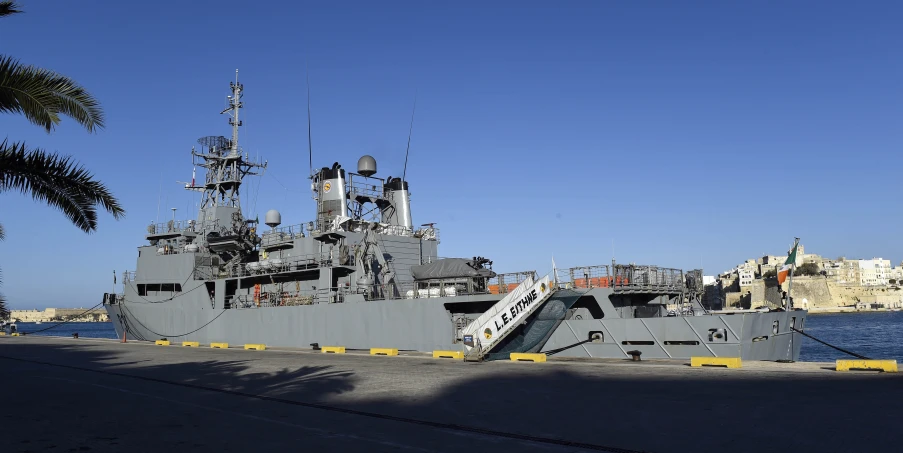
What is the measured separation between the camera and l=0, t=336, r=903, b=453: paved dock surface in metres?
7.27

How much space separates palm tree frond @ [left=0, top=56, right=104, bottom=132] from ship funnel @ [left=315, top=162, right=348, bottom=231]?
19.4 m

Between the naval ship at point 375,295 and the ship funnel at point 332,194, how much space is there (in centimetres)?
6

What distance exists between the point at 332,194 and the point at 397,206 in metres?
3.39

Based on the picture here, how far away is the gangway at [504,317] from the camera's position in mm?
18750

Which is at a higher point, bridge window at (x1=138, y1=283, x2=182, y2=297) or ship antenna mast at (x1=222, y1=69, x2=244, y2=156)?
ship antenna mast at (x1=222, y1=69, x2=244, y2=156)

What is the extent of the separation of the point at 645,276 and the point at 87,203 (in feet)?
53.2

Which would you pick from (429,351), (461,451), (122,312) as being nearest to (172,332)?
(122,312)

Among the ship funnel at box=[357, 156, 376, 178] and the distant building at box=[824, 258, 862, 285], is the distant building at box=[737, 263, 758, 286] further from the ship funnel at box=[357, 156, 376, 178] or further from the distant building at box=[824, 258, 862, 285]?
the ship funnel at box=[357, 156, 376, 178]

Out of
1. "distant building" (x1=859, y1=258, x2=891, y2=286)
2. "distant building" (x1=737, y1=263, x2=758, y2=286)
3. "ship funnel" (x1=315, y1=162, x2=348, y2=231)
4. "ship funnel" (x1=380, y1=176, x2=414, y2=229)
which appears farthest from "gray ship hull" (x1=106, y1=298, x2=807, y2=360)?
"distant building" (x1=859, y1=258, x2=891, y2=286)

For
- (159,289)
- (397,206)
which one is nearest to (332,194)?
(397,206)

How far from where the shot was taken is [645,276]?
2045 cm

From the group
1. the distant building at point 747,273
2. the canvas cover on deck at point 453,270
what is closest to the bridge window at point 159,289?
the canvas cover on deck at point 453,270

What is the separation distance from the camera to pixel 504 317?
1898 cm

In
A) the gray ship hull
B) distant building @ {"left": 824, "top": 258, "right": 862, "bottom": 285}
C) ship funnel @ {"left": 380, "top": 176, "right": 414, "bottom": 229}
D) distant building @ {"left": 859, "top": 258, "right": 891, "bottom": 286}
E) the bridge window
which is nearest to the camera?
the gray ship hull
